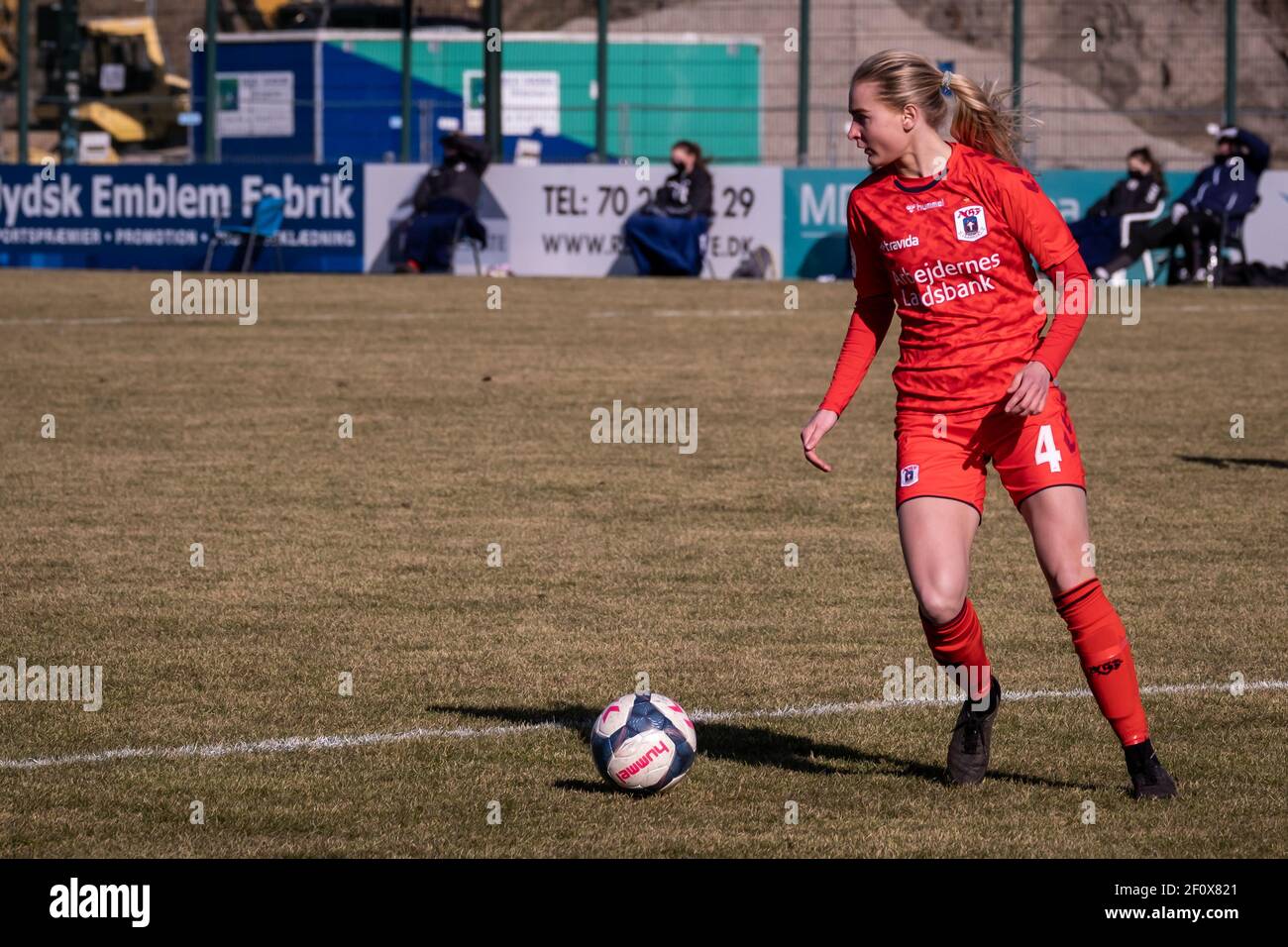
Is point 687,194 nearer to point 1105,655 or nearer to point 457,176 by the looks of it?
point 457,176

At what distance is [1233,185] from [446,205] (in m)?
10.0

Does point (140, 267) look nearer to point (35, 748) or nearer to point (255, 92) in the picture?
point (255, 92)

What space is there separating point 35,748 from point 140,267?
23.3 meters

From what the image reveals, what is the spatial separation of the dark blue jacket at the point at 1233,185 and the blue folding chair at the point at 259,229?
38.9 feet

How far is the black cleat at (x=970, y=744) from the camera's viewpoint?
5.53 metres

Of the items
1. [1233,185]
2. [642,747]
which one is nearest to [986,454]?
[642,747]

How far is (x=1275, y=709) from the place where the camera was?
21.0 ft

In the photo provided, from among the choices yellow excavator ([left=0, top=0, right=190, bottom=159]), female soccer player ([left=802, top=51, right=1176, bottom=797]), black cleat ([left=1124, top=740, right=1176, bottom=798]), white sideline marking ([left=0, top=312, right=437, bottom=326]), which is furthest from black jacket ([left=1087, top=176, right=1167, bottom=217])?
yellow excavator ([left=0, top=0, right=190, bottom=159])

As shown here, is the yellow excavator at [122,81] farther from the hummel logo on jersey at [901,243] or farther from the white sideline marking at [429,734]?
the hummel logo on jersey at [901,243]

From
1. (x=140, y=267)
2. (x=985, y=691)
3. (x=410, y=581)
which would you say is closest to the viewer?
(x=985, y=691)

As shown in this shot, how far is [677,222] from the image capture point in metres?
26.0

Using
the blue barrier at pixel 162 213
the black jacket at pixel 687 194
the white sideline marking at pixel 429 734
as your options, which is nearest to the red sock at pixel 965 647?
the white sideline marking at pixel 429 734

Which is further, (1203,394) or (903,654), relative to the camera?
(1203,394)
